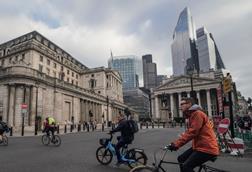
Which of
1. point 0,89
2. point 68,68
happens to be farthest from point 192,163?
point 68,68

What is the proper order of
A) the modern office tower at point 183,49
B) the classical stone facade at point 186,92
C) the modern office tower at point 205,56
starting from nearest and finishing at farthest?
the classical stone facade at point 186,92 → the modern office tower at point 183,49 → the modern office tower at point 205,56

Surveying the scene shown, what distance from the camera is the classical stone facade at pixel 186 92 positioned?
8350cm

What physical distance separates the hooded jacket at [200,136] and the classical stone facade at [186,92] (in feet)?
254

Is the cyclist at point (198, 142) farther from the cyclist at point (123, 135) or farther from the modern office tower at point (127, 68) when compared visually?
the modern office tower at point (127, 68)

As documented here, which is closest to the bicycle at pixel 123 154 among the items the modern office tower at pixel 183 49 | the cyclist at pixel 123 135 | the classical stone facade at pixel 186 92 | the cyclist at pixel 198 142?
the cyclist at pixel 123 135

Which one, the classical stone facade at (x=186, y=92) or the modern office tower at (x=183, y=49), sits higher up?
the modern office tower at (x=183, y=49)

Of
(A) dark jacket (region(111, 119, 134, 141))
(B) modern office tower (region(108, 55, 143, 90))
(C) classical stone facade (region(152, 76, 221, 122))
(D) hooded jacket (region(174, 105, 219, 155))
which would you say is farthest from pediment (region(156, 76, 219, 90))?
(D) hooded jacket (region(174, 105, 219, 155))

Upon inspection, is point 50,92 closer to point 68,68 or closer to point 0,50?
point 68,68

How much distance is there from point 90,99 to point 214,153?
53.5 meters

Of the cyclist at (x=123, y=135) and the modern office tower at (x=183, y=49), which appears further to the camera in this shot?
the modern office tower at (x=183, y=49)

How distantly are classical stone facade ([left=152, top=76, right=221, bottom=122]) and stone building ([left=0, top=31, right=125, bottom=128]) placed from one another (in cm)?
2704

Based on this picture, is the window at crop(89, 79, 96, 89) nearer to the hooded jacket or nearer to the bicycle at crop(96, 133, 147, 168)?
the bicycle at crop(96, 133, 147, 168)

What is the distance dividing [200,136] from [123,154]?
3938 mm

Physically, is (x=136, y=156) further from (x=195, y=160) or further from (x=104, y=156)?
(x=195, y=160)
